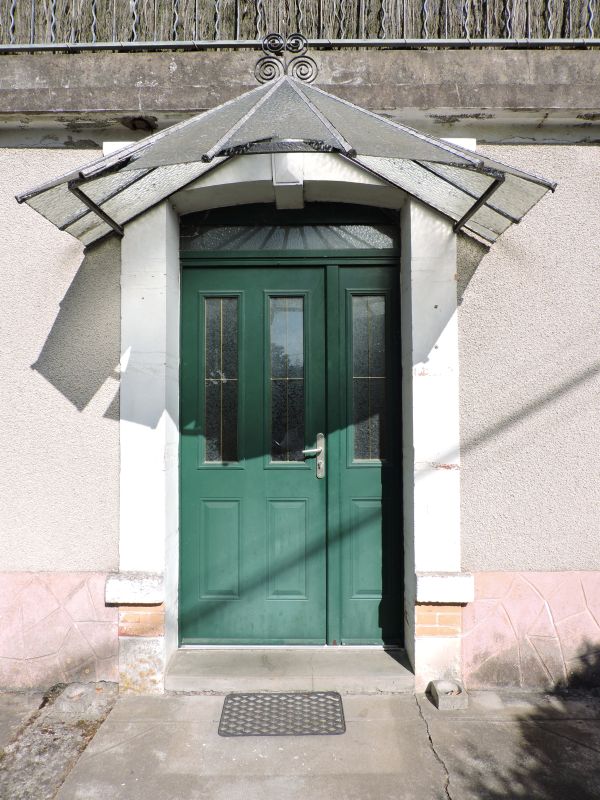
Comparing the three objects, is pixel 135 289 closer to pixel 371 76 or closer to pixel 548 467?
pixel 371 76

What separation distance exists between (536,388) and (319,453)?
1386 mm

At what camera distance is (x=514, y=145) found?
137 inches

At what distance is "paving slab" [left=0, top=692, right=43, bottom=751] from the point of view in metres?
2.92

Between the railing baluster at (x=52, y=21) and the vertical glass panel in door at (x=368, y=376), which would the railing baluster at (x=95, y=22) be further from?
the vertical glass panel in door at (x=368, y=376)

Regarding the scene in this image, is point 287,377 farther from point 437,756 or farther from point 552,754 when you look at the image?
point 552,754

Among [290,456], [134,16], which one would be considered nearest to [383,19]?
[134,16]

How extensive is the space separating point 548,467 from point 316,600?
1.66 m

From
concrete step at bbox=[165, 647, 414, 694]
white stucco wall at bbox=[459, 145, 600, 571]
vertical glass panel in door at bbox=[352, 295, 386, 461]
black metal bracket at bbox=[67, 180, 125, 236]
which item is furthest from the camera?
vertical glass panel in door at bbox=[352, 295, 386, 461]

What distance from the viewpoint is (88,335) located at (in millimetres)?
3410

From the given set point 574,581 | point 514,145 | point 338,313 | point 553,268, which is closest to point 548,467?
point 574,581

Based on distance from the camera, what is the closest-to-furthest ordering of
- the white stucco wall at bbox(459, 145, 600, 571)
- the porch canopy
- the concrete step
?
the porch canopy < the concrete step < the white stucco wall at bbox(459, 145, 600, 571)

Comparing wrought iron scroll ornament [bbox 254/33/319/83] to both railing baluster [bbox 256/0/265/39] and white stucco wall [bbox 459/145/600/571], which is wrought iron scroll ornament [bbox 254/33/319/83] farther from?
white stucco wall [bbox 459/145/600/571]

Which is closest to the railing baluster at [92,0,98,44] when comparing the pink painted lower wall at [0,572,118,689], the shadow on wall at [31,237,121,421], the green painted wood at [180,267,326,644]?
the shadow on wall at [31,237,121,421]

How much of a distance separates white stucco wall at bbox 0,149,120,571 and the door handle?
119 cm
